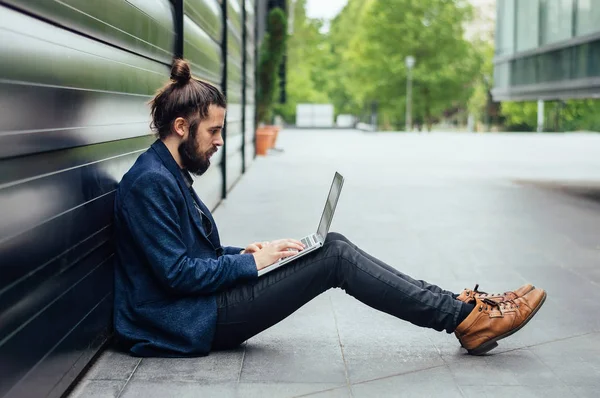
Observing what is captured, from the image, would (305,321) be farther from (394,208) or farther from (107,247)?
(394,208)

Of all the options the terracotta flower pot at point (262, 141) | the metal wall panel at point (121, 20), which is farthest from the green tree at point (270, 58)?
the metal wall panel at point (121, 20)

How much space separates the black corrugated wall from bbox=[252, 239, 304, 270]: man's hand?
708mm

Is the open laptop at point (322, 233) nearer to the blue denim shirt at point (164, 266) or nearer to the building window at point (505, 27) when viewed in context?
the blue denim shirt at point (164, 266)

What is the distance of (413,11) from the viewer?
60312 millimetres

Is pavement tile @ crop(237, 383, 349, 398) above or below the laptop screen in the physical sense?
below

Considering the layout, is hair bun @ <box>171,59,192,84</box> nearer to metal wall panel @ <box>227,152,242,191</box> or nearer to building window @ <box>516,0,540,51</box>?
metal wall panel @ <box>227,152,242,191</box>

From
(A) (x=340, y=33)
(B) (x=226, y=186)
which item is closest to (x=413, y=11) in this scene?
(A) (x=340, y=33)

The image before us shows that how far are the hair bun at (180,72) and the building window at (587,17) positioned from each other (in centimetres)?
1164

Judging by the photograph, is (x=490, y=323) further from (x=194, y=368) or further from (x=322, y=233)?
(x=194, y=368)

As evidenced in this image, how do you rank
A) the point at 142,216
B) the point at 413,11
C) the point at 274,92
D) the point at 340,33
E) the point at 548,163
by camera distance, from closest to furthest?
the point at 142,216 → the point at 548,163 → the point at 274,92 → the point at 413,11 → the point at 340,33

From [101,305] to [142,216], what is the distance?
58 cm

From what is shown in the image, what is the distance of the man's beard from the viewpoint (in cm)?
393

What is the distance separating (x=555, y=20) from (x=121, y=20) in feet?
44.9

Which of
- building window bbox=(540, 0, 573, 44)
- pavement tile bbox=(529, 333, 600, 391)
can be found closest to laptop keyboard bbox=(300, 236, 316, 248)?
pavement tile bbox=(529, 333, 600, 391)
